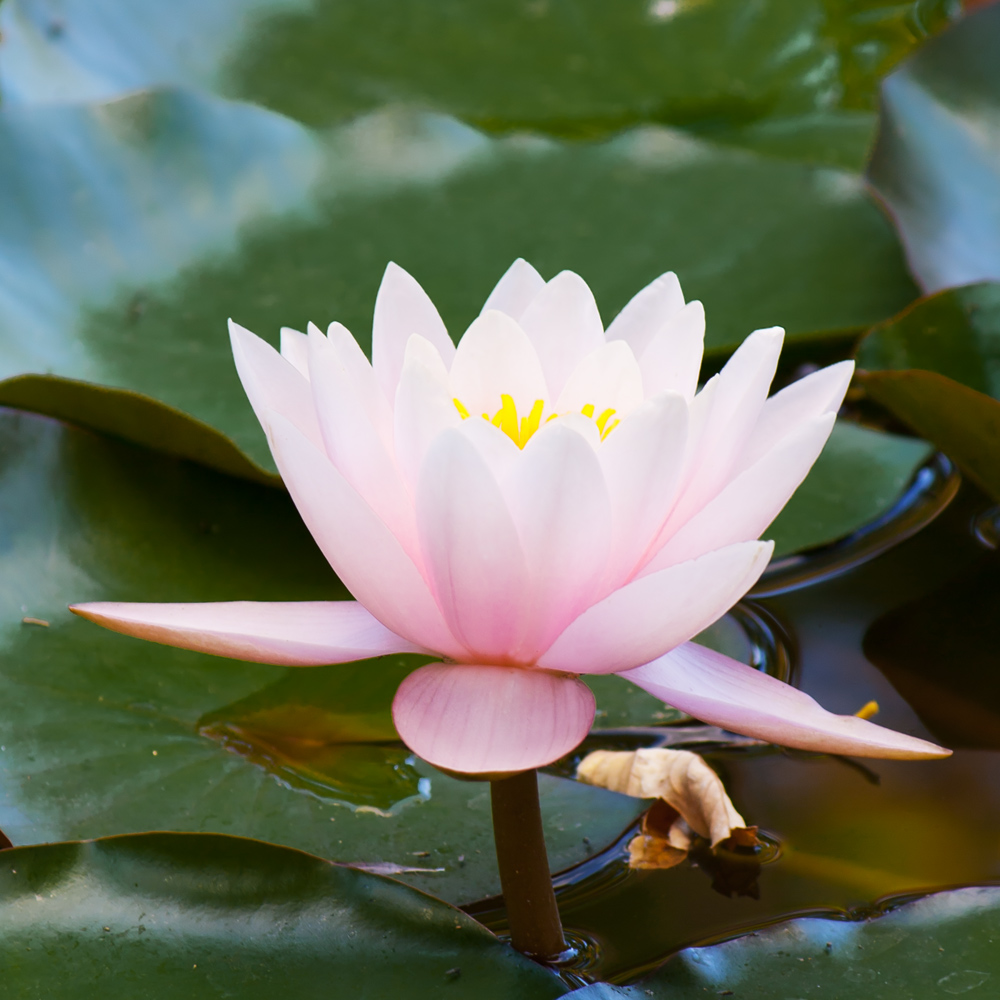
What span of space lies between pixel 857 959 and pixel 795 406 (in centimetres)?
40

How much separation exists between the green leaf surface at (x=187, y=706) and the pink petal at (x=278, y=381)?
0.32m

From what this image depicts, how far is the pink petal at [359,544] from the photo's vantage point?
0.62 meters

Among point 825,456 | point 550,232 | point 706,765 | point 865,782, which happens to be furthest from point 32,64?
point 865,782

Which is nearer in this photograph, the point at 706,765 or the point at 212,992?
the point at 212,992

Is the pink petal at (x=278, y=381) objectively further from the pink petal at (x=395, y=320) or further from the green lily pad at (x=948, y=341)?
the green lily pad at (x=948, y=341)

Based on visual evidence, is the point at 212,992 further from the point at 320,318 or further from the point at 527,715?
the point at 320,318

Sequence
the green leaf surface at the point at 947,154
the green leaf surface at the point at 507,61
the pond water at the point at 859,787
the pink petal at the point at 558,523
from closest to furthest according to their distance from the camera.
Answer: the pink petal at the point at 558,523
the pond water at the point at 859,787
the green leaf surface at the point at 947,154
the green leaf surface at the point at 507,61

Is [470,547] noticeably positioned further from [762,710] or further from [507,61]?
[507,61]

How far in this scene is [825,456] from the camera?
134 centimetres

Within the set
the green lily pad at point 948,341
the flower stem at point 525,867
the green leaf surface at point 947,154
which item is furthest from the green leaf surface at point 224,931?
the green leaf surface at point 947,154

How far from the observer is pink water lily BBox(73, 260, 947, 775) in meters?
0.60

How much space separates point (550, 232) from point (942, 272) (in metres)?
0.57

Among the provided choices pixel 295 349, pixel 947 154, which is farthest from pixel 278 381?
pixel 947 154

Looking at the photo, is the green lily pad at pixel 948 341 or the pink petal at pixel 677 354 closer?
the pink petal at pixel 677 354
